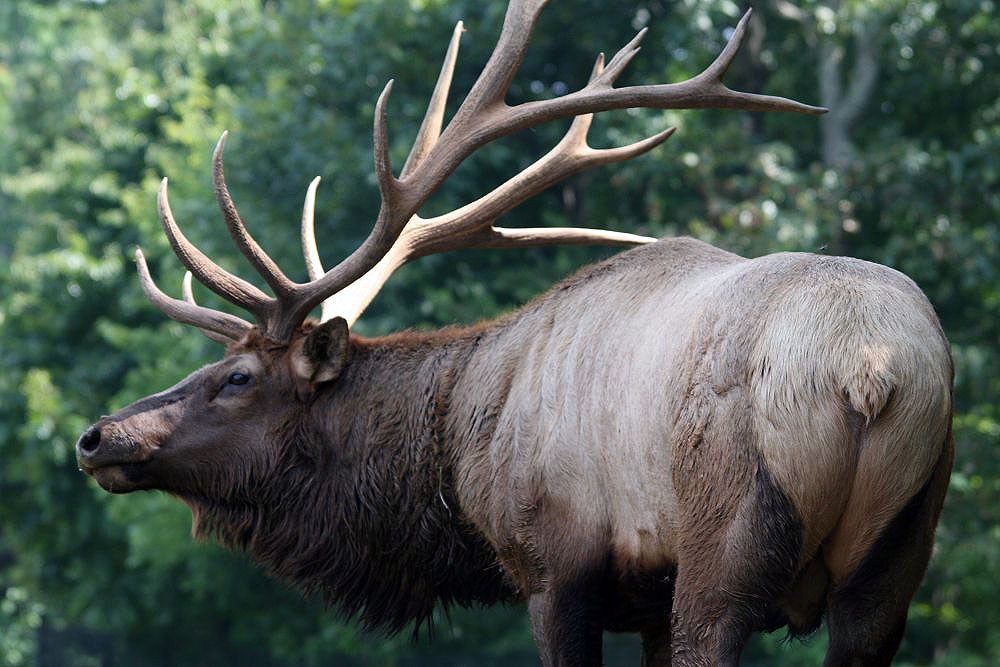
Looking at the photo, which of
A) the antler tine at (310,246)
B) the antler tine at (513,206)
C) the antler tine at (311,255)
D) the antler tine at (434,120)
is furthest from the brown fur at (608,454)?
the antler tine at (434,120)

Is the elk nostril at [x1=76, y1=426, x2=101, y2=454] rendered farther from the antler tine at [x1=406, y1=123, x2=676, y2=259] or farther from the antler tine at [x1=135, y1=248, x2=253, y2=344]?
the antler tine at [x1=406, y1=123, x2=676, y2=259]

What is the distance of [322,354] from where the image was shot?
4977 millimetres

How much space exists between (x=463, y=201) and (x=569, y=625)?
896 centimetres

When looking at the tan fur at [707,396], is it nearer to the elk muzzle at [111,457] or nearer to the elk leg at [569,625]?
the elk leg at [569,625]

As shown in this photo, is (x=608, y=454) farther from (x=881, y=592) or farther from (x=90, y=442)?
(x=90, y=442)

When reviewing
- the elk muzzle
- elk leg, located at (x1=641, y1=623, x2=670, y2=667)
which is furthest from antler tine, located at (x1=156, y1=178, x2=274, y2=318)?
elk leg, located at (x1=641, y1=623, x2=670, y2=667)

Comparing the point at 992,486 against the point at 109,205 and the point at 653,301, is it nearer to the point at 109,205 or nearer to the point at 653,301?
the point at 653,301

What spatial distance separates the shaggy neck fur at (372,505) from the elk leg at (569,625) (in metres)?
0.61

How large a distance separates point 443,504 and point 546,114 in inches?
54.7

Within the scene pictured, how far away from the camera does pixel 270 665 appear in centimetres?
1653

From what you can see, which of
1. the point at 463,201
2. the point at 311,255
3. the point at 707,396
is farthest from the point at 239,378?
the point at 463,201

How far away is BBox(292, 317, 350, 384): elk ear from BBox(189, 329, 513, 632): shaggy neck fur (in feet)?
0.23

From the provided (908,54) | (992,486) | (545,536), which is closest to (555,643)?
(545,536)

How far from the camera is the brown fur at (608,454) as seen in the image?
3.30m
